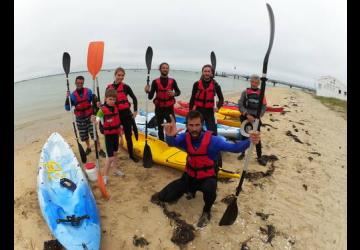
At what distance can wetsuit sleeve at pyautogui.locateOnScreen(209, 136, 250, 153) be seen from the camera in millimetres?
3145

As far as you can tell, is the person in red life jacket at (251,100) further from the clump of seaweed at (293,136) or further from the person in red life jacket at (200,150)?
the clump of seaweed at (293,136)

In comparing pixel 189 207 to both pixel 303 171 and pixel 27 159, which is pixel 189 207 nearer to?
pixel 303 171

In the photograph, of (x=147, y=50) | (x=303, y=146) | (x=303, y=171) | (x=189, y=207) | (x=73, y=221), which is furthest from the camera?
(x=303, y=146)

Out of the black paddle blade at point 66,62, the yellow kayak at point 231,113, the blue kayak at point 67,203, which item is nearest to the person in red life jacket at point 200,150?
the blue kayak at point 67,203

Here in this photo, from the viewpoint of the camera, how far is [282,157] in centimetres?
586

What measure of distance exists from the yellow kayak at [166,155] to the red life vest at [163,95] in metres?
0.79

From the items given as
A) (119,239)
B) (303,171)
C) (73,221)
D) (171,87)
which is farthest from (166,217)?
(303,171)

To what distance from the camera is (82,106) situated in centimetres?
530

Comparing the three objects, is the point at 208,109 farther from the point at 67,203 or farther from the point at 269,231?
the point at 67,203

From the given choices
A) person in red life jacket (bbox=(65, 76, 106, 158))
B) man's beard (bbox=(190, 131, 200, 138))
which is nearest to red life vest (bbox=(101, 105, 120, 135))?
person in red life jacket (bbox=(65, 76, 106, 158))

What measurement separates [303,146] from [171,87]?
11.9 feet

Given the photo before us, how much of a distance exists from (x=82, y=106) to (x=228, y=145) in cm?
324
